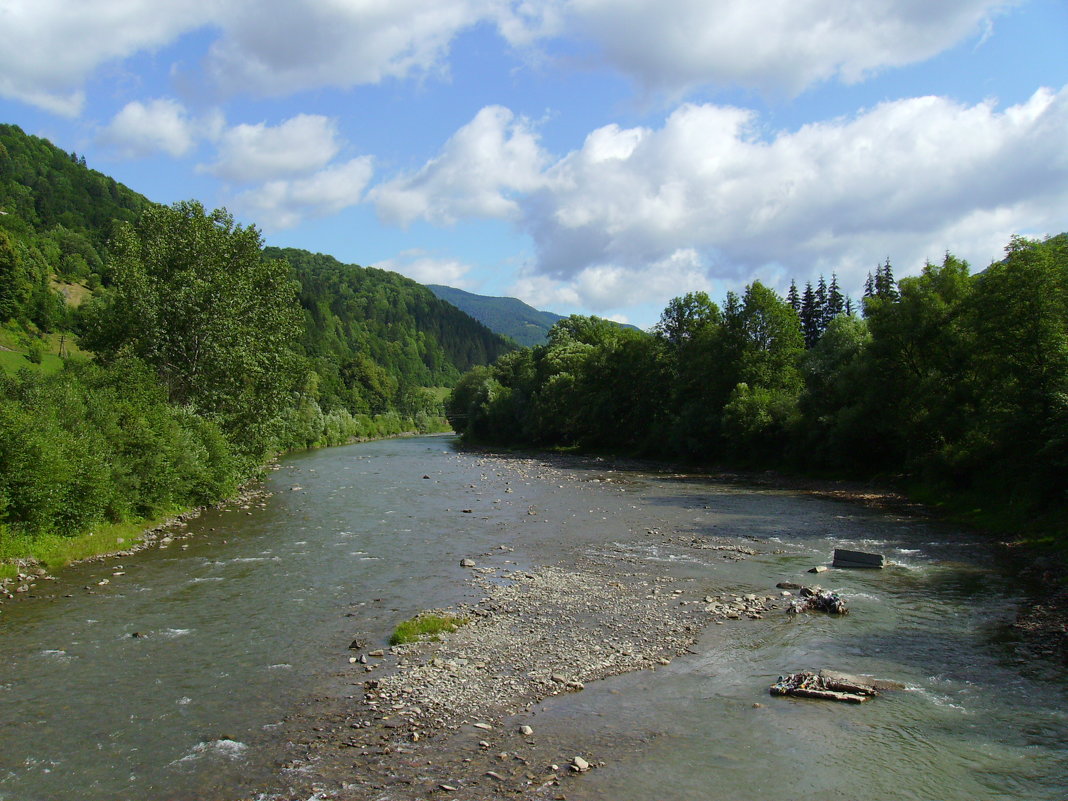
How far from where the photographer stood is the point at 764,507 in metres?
41.7

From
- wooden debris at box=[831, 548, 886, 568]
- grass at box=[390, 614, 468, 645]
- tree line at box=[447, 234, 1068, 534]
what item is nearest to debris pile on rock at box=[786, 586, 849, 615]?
wooden debris at box=[831, 548, 886, 568]

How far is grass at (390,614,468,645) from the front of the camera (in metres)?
17.8

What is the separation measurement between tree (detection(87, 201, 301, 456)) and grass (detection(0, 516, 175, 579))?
1318 cm

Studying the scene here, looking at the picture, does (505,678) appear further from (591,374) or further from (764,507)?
(591,374)

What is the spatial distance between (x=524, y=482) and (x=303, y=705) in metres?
43.9

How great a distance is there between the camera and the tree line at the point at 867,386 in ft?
109

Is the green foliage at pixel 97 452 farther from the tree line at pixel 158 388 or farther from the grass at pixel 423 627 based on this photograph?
the grass at pixel 423 627

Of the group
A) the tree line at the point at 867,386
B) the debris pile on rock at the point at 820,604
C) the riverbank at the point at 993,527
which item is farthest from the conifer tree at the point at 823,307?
the debris pile on rock at the point at 820,604

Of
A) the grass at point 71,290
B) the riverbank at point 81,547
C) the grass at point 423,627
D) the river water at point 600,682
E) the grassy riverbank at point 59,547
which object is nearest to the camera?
the river water at point 600,682

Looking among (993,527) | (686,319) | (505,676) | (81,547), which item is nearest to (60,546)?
(81,547)

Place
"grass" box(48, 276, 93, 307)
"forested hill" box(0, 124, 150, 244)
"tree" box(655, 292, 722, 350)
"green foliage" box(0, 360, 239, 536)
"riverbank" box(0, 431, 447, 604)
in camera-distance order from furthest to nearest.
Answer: "forested hill" box(0, 124, 150, 244) → "grass" box(48, 276, 93, 307) → "tree" box(655, 292, 722, 350) → "green foliage" box(0, 360, 239, 536) → "riverbank" box(0, 431, 447, 604)

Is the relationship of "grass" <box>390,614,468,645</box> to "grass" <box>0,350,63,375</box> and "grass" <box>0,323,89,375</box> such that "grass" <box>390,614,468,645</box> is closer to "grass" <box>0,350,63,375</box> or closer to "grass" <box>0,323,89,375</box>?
"grass" <box>0,350,63,375</box>

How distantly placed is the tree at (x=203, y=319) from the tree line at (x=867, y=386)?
132 feet

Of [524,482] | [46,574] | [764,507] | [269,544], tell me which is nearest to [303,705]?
[46,574]
